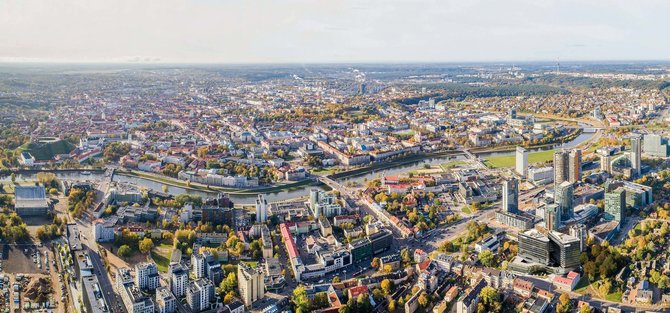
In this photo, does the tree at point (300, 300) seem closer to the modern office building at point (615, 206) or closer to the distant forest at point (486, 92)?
the modern office building at point (615, 206)

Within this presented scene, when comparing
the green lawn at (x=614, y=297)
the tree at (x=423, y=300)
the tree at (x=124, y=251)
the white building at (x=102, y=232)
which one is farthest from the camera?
the white building at (x=102, y=232)

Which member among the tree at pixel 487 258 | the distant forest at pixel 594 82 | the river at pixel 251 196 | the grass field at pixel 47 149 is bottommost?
the tree at pixel 487 258

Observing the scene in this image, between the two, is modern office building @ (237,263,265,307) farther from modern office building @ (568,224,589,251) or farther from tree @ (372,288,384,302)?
modern office building @ (568,224,589,251)

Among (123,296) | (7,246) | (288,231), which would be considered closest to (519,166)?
(288,231)

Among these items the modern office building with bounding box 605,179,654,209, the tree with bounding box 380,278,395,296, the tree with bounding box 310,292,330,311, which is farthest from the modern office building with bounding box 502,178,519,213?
the tree with bounding box 310,292,330,311

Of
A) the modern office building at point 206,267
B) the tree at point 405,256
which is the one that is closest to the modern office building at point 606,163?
the tree at point 405,256

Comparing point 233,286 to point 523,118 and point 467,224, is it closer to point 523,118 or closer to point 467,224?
point 467,224

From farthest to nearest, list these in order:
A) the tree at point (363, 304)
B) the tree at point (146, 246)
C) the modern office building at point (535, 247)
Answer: the tree at point (146, 246) → the modern office building at point (535, 247) → the tree at point (363, 304)
